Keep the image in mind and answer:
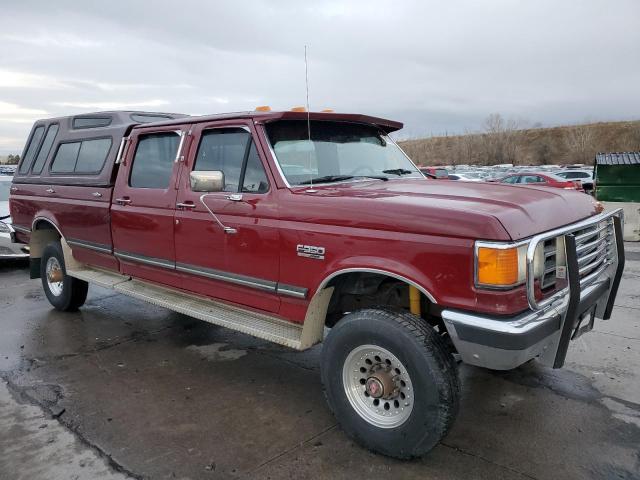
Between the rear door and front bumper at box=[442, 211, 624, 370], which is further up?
the rear door

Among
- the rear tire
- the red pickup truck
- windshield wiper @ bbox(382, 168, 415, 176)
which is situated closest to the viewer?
the red pickup truck

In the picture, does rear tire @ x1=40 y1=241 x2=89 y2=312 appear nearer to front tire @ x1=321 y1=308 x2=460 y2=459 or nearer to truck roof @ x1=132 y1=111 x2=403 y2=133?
truck roof @ x1=132 y1=111 x2=403 y2=133

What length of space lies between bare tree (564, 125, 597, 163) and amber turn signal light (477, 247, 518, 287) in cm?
6583

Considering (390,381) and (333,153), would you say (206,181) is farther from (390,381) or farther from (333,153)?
(390,381)

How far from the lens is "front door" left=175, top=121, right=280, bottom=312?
379 cm

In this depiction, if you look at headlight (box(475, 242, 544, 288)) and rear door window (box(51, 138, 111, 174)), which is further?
rear door window (box(51, 138, 111, 174))

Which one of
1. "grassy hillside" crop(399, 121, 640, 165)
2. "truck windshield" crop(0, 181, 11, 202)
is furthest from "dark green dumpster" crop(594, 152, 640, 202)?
"grassy hillside" crop(399, 121, 640, 165)

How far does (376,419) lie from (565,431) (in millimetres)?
1304

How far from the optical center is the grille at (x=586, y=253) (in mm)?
3049

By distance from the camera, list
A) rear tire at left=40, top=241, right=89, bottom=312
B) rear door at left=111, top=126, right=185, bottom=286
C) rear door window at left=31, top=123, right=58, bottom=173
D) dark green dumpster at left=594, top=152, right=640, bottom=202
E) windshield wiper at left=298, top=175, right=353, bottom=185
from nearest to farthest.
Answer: windshield wiper at left=298, top=175, right=353, bottom=185 → rear door at left=111, top=126, right=185, bottom=286 → rear tire at left=40, top=241, right=89, bottom=312 → rear door window at left=31, top=123, right=58, bottom=173 → dark green dumpster at left=594, top=152, right=640, bottom=202

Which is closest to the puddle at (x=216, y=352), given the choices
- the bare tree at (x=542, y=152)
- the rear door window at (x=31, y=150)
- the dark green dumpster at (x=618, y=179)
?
the rear door window at (x=31, y=150)

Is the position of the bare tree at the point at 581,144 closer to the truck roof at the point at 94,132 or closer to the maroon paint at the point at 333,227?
the truck roof at the point at 94,132

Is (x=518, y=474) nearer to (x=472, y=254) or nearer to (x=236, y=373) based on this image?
(x=472, y=254)

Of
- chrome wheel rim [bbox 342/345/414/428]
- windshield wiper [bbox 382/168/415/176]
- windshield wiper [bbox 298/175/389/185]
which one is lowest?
chrome wheel rim [bbox 342/345/414/428]
